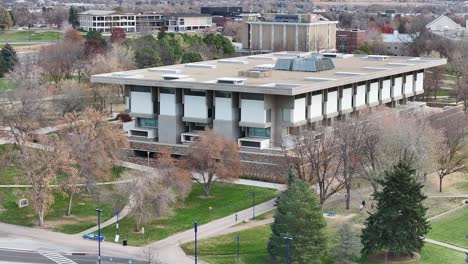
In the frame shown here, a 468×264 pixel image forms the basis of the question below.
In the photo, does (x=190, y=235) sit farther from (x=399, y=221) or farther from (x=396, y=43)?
(x=396, y=43)

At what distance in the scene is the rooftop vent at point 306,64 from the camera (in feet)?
310

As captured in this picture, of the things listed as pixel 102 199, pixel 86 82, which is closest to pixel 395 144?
pixel 102 199

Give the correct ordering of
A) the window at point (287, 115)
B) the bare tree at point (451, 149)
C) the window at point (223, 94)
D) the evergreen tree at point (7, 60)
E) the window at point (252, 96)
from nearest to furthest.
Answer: the bare tree at point (451, 149) < the window at point (252, 96) < the window at point (287, 115) < the window at point (223, 94) < the evergreen tree at point (7, 60)

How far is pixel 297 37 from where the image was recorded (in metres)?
150

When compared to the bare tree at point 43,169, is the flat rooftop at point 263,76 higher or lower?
higher

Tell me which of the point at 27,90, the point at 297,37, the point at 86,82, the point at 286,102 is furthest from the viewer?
the point at 297,37

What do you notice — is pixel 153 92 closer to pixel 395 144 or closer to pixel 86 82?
pixel 395 144

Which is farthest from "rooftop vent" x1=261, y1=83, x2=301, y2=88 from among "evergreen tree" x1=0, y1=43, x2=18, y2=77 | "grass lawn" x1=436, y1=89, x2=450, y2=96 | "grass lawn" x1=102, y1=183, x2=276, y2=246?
"evergreen tree" x1=0, y1=43, x2=18, y2=77

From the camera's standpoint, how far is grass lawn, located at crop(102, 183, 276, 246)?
61156 mm

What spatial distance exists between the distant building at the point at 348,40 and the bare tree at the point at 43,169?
115 m

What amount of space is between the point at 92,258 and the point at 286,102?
30489 millimetres

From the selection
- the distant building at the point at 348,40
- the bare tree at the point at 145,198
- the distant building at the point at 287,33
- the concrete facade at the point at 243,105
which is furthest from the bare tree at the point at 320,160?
the distant building at the point at 348,40

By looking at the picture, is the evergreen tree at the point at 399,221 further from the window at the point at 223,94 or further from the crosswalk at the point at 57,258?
the window at the point at 223,94

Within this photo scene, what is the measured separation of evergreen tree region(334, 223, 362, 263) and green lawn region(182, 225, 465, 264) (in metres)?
1.26
